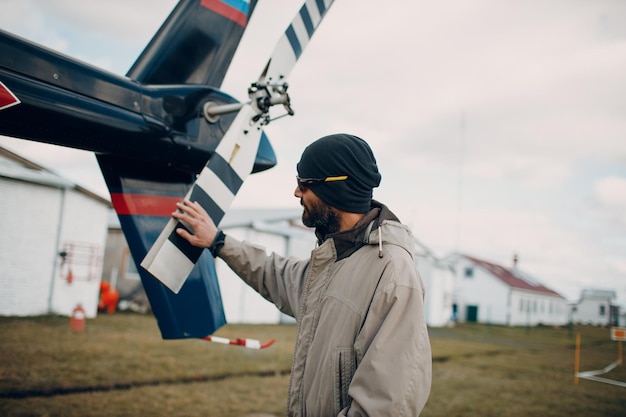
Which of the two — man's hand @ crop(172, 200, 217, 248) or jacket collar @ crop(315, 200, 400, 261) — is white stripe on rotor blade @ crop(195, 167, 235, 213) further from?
jacket collar @ crop(315, 200, 400, 261)

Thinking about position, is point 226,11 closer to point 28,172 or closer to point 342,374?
point 342,374

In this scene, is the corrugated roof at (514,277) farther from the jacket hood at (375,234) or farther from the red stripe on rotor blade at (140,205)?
the jacket hood at (375,234)

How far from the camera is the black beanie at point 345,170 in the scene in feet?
7.66

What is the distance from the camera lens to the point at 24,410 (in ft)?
19.0

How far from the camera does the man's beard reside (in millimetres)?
2445

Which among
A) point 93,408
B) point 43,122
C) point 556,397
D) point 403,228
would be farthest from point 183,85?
point 556,397

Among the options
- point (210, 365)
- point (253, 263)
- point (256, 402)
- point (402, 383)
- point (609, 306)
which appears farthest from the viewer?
point (609, 306)

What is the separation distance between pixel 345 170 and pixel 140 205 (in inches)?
62.2

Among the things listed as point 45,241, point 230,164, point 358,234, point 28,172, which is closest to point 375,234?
point 358,234

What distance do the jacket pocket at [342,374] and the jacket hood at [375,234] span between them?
0.50 metres

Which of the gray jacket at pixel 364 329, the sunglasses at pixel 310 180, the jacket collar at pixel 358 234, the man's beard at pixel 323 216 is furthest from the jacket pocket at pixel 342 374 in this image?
the sunglasses at pixel 310 180

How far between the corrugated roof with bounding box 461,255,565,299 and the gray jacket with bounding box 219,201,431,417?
4871 centimetres

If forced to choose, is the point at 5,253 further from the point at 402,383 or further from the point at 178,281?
the point at 402,383

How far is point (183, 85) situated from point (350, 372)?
91.7 inches
